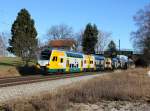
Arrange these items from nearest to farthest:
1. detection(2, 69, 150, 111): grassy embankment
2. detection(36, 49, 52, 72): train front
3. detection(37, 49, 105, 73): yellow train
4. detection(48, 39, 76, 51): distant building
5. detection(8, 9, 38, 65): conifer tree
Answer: detection(2, 69, 150, 111): grassy embankment < detection(36, 49, 52, 72): train front < detection(37, 49, 105, 73): yellow train < detection(8, 9, 38, 65): conifer tree < detection(48, 39, 76, 51): distant building

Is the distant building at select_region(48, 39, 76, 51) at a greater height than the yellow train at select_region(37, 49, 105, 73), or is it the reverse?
the distant building at select_region(48, 39, 76, 51)

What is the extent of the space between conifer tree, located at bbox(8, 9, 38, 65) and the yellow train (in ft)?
21.1

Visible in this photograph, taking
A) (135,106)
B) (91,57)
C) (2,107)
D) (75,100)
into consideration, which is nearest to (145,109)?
(135,106)

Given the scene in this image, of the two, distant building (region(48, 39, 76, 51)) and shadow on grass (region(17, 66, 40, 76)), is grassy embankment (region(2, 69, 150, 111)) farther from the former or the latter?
distant building (region(48, 39, 76, 51))

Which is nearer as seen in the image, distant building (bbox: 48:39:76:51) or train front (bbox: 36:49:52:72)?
train front (bbox: 36:49:52:72)

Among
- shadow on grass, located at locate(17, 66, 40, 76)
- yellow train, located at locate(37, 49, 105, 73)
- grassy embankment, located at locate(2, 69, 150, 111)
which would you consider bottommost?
grassy embankment, located at locate(2, 69, 150, 111)

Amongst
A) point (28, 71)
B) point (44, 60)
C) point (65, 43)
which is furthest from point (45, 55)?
point (65, 43)

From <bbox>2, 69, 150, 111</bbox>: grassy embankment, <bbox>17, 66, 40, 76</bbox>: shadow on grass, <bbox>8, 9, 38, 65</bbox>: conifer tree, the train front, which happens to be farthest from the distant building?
<bbox>2, 69, 150, 111</bbox>: grassy embankment

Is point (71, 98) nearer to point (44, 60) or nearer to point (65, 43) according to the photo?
point (44, 60)

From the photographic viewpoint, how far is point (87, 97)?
54.9 feet

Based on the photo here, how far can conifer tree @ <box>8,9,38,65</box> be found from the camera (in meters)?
56.3

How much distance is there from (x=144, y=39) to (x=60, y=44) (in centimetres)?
5489

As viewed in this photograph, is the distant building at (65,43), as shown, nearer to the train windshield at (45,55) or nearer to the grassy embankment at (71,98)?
the train windshield at (45,55)

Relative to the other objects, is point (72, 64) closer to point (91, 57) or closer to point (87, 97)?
point (91, 57)
